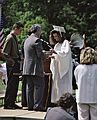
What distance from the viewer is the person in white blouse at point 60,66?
388 inches

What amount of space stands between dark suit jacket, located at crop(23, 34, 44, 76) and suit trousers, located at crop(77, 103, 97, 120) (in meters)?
1.58

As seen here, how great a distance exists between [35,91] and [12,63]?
73cm

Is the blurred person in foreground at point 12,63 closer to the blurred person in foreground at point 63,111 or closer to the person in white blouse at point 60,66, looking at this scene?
the person in white blouse at point 60,66

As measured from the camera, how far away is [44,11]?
144 feet

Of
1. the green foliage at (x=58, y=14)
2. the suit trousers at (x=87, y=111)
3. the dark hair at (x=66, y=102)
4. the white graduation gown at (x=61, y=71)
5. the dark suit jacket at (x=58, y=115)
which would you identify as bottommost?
the suit trousers at (x=87, y=111)

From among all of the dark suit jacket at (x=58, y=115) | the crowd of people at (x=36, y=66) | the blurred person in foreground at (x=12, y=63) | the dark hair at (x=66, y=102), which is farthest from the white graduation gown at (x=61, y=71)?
the dark suit jacket at (x=58, y=115)

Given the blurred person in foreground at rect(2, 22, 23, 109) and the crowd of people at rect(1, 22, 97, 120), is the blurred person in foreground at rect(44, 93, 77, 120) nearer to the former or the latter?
the crowd of people at rect(1, 22, 97, 120)

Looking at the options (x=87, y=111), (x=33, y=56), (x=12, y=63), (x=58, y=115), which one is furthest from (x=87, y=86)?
(x=12, y=63)

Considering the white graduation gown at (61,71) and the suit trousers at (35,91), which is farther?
the white graduation gown at (61,71)

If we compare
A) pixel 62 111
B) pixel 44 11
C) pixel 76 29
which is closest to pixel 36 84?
pixel 62 111

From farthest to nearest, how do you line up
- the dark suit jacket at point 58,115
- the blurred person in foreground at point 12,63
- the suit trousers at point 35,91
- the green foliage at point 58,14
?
the green foliage at point 58,14 < the blurred person in foreground at point 12,63 < the suit trousers at point 35,91 < the dark suit jacket at point 58,115

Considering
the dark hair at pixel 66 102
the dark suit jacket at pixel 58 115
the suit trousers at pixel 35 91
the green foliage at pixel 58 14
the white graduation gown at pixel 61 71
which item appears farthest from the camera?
the green foliage at pixel 58 14

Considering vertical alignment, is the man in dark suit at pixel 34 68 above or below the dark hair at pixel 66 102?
above

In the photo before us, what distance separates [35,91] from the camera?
9.62 meters
